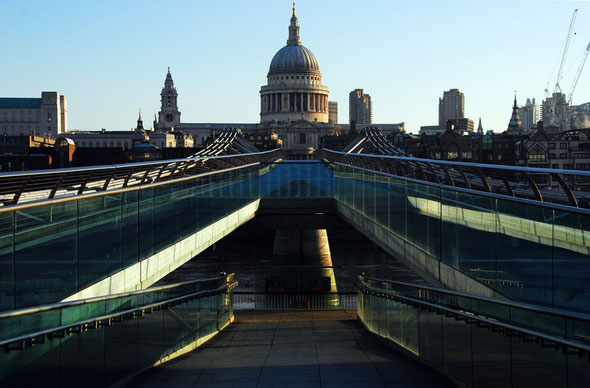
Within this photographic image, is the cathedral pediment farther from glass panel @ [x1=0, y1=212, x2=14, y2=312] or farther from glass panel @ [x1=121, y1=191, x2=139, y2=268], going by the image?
glass panel @ [x1=0, y1=212, x2=14, y2=312]

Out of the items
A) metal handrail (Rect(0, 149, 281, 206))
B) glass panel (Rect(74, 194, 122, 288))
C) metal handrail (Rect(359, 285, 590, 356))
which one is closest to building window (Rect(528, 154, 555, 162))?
metal handrail (Rect(0, 149, 281, 206))

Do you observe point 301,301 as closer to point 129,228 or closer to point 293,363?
point 293,363

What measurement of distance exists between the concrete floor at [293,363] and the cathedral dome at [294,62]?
551ft

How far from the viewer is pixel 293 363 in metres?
11.2

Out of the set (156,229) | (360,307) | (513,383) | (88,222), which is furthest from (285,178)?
(513,383)

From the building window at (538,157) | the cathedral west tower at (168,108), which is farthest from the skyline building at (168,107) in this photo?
the building window at (538,157)

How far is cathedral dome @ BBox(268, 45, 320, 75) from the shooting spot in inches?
7151

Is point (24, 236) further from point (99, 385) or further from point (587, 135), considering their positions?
point (587, 135)

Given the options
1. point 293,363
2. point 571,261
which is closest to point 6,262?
point 293,363

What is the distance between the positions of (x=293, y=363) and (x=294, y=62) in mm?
174401

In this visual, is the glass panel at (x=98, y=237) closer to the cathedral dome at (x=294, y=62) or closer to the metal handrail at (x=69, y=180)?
the metal handrail at (x=69, y=180)

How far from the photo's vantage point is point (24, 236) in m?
7.85

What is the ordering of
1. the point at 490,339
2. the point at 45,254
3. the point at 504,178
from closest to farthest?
1. the point at 45,254
2. the point at 490,339
3. the point at 504,178

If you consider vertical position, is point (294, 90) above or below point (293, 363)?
above
